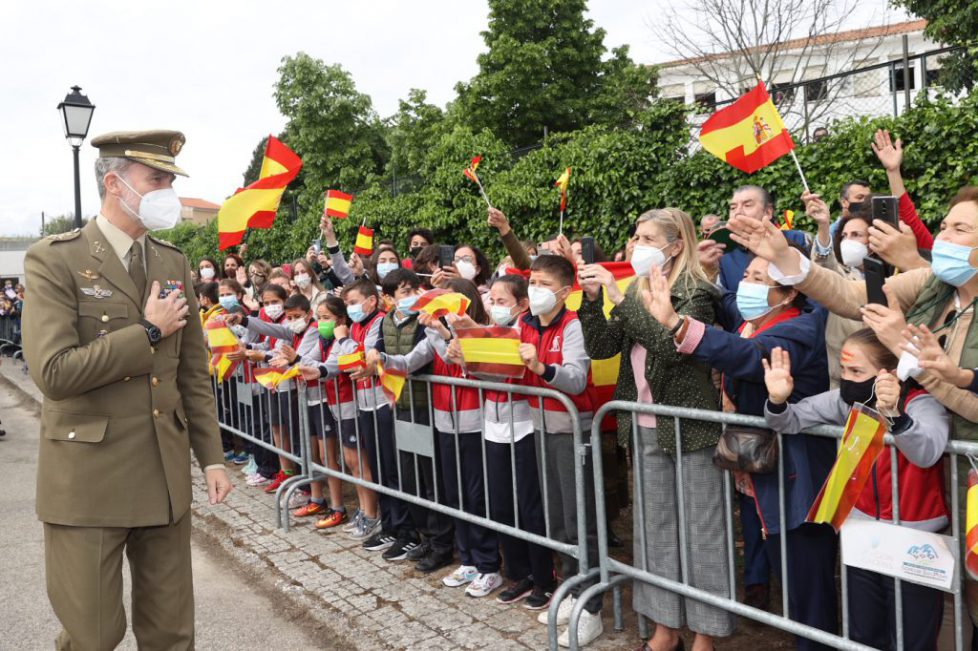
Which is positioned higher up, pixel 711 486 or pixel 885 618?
pixel 711 486

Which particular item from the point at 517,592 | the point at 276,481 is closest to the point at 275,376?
the point at 276,481

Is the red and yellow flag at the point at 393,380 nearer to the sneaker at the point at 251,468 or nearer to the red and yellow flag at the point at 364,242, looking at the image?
the sneaker at the point at 251,468

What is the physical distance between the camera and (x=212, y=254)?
24578 mm

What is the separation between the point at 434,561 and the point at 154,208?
308cm

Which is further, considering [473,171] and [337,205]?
[337,205]

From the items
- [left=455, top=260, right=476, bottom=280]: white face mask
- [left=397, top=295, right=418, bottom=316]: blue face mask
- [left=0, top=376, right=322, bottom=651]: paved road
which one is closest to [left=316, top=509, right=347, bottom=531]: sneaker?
[left=0, top=376, right=322, bottom=651]: paved road

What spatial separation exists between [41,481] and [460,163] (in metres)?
11.0

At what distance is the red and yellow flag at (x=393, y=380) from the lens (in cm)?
526

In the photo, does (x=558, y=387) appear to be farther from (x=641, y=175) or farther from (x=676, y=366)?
(x=641, y=175)

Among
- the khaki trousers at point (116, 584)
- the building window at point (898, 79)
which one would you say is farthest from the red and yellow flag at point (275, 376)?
the building window at point (898, 79)

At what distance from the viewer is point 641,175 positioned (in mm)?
9688

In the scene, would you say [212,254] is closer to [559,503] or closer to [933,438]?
[559,503]

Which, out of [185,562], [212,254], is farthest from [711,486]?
[212,254]

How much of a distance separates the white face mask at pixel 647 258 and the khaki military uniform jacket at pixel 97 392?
212cm
